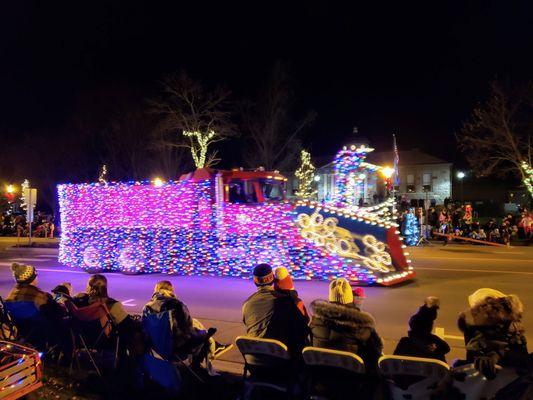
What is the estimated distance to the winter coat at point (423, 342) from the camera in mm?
3736

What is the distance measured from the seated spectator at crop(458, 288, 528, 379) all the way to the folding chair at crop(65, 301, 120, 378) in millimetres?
3491

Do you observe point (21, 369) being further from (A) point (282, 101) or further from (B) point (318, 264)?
(A) point (282, 101)

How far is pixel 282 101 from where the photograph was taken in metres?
35.6

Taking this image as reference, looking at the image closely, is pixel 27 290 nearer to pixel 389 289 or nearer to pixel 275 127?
pixel 389 289

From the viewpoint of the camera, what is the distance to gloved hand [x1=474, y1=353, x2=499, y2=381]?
3.26 m

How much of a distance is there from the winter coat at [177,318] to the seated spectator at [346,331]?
1441mm

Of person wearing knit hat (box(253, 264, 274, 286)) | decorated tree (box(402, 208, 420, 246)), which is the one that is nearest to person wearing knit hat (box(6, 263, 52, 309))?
person wearing knit hat (box(253, 264, 274, 286))

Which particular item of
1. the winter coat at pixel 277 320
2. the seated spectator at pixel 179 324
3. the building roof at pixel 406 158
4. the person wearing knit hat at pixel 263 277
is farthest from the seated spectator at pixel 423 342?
the building roof at pixel 406 158

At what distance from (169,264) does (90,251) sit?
108 inches

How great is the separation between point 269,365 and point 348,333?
30.0 inches

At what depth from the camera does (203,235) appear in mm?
11992

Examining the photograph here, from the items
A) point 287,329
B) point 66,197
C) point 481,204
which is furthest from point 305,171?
point 287,329

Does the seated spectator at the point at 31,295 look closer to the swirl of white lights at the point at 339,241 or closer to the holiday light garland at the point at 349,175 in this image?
the swirl of white lights at the point at 339,241

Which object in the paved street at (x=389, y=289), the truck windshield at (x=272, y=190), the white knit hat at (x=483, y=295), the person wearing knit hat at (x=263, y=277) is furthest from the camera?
the truck windshield at (x=272, y=190)
